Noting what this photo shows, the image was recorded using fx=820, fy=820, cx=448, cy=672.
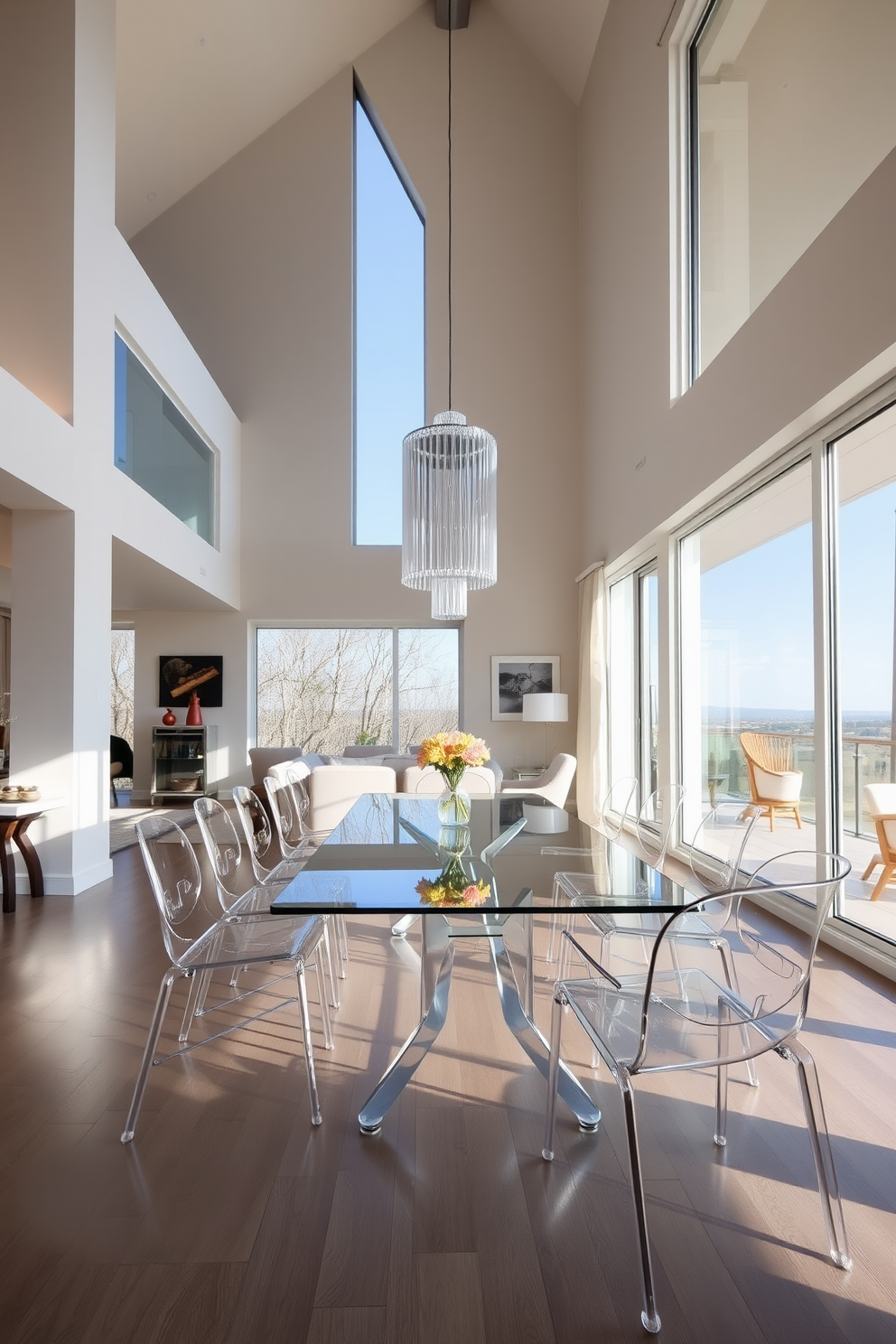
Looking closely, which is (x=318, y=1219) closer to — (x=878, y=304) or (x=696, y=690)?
(x=878, y=304)

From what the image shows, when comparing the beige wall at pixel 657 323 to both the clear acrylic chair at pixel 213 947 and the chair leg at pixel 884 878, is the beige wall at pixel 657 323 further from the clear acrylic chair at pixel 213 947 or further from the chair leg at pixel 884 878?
the clear acrylic chair at pixel 213 947

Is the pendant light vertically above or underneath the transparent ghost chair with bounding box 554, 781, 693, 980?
above

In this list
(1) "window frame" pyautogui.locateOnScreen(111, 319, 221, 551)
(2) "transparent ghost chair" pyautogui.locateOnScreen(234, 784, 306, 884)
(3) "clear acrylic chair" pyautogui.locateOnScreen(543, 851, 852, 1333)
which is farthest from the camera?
(1) "window frame" pyautogui.locateOnScreen(111, 319, 221, 551)

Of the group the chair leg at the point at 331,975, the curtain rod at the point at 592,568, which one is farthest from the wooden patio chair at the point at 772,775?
the curtain rod at the point at 592,568

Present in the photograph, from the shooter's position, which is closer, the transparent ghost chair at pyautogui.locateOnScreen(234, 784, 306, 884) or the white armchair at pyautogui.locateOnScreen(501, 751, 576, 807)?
the transparent ghost chair at pyautogui.locateOnScreen(234, 784, 306, 884)

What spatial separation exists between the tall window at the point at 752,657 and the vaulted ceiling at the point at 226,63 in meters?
5.81

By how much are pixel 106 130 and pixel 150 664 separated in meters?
5.58

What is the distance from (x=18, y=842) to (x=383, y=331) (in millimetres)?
7413

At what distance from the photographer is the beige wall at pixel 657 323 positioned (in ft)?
10.5

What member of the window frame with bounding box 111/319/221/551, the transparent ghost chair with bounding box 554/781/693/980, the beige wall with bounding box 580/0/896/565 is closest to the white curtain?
the beige wall with bounding box 580/0/896/565

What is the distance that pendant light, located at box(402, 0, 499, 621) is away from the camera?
5.11 metres

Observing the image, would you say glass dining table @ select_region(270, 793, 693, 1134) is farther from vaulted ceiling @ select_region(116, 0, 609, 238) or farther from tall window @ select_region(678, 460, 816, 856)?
vaulted ceiling @ select_region(116, 0, 609, 238)

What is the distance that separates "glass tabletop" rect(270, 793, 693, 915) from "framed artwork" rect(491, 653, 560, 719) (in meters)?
6.13

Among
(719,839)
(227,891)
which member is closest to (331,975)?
(227,891)
